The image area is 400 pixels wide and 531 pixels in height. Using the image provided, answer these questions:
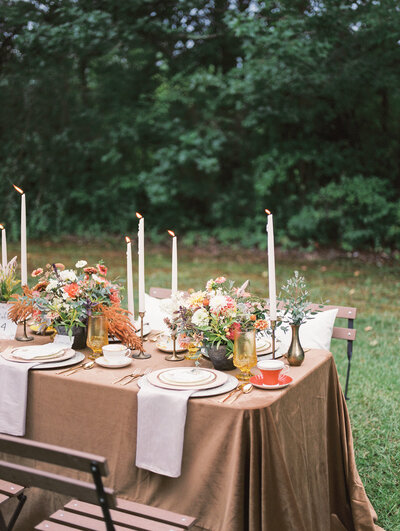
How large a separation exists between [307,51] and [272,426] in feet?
→ 30.3

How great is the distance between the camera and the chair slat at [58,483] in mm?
1818

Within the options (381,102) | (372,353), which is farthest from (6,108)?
(372,353)

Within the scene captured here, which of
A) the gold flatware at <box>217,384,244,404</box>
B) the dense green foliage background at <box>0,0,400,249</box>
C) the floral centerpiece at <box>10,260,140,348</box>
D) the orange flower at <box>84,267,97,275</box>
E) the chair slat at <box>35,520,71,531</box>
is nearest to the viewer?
the chair slat at <box>35,520,71,531</box>

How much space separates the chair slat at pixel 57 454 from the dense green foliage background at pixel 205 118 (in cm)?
932

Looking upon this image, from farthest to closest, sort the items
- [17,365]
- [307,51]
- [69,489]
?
1. [307,51]
2. [17,365]
3. [69,489]

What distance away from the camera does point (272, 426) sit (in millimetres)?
2293

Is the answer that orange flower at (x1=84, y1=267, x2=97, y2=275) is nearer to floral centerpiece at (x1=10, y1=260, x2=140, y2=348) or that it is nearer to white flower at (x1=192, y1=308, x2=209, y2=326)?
floral centerpiece at (x1=10, y1=260, x2=140, y2=348)

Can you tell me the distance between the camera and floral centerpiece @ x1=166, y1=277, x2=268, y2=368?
263cm

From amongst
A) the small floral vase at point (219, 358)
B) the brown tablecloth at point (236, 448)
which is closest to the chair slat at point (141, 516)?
the brown tablecloth at point (236, 448)

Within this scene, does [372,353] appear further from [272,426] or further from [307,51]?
[307,51]

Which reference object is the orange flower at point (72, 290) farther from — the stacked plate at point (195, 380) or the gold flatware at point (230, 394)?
the gold flatware at point (230, 394)

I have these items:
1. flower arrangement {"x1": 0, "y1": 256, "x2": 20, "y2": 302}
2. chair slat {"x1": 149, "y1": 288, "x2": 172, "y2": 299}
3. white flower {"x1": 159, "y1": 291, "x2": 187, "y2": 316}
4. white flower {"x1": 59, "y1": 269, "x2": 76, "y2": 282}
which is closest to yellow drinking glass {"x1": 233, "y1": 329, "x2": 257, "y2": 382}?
white flower {"x1": 159, "y1": 291, "x2": 187, "y2": 316}

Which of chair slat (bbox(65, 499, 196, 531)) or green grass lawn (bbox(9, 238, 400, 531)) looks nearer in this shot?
chair slat (bbox(65, 499, 196, 531))

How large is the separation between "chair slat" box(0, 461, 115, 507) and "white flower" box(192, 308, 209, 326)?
943 millimetres
